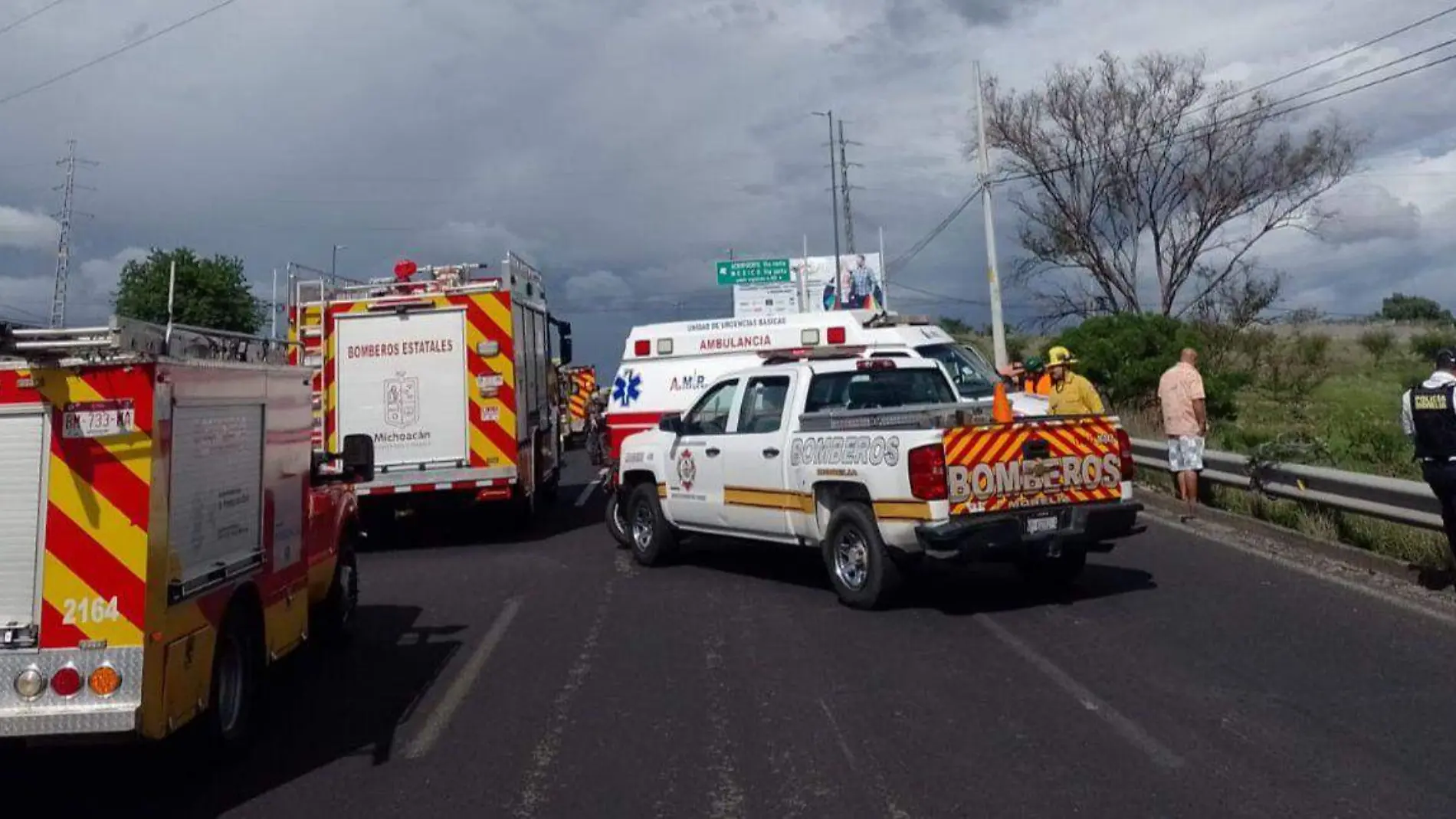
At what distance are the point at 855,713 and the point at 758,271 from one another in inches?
2158

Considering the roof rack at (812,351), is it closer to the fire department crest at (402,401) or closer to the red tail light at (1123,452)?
the fire department crest at (402,401)

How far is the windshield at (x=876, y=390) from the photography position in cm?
1135

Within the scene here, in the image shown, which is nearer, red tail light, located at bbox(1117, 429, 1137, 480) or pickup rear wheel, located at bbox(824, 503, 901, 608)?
pickup rear wheel, located at bbox(824, 503, 901, 608)

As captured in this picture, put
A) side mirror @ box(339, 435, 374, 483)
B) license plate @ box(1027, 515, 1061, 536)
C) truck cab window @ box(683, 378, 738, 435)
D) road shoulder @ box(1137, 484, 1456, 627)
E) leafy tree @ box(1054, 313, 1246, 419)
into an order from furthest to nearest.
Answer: leafy tree @ box(1054, 313, 1246, 419) < truck cab window @ box(683, 378, 738, 435) < license plate @ box(1027, 515, 1061, 536) < road shoulder @ box(1137, 484, 1456, 627) < side mirror @ box(339, 435, 374, 483)

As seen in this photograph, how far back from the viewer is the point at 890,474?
9734mm

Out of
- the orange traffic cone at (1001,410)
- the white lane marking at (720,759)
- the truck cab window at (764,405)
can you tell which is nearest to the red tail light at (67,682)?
the white lane marking at (720,759)

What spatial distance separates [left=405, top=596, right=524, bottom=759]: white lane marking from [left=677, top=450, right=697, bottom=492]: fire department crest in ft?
6.93

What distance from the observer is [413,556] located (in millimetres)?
15117

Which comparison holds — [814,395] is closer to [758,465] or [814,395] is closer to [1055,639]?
[758,465]

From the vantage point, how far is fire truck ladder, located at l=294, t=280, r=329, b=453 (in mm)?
15492

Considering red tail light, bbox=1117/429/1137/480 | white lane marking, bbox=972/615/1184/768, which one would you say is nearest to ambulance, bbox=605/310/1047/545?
red tail light, bbox=1117/429/1137/480

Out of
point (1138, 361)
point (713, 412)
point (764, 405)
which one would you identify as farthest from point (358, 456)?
point (1138, 361)

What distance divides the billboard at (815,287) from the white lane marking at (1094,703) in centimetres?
5299

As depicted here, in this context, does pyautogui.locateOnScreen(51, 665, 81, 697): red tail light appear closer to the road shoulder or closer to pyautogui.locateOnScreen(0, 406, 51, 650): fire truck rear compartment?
pyautogui.locateOnScreen(0, 406, 51, 650): fire truck rear compartment
